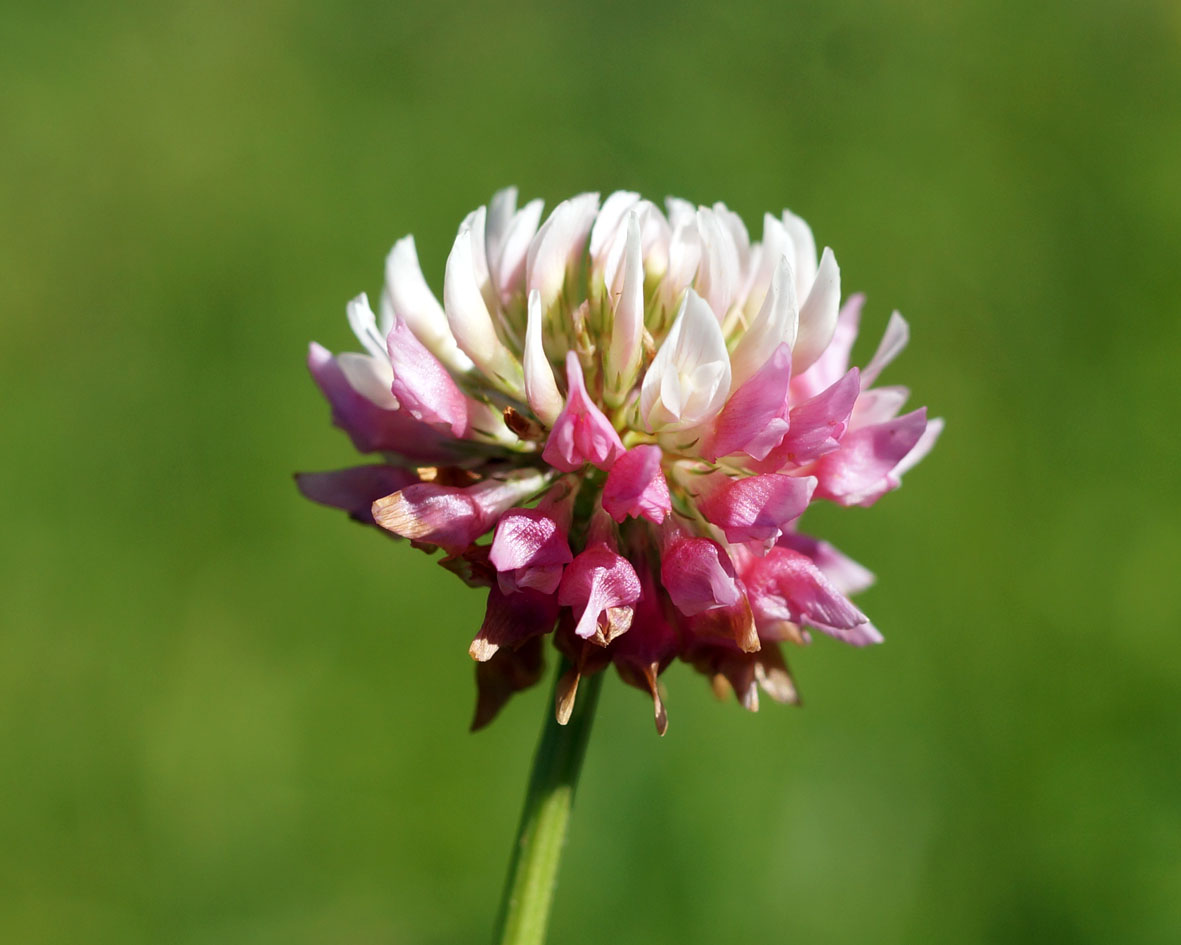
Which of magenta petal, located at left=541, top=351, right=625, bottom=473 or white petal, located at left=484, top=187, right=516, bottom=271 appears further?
white petal, located at left=484, top=187, right=516, bottom=271

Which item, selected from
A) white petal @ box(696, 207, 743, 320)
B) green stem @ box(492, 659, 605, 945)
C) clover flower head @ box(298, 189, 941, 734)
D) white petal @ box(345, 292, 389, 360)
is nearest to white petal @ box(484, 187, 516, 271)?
clover flower head @ box(298, 189, 941, 734)

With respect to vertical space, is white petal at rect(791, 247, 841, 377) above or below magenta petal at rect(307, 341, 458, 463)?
above

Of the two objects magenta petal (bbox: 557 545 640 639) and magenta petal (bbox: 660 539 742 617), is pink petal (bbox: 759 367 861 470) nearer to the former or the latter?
magenta petal (bbox: 660 539 742 617)

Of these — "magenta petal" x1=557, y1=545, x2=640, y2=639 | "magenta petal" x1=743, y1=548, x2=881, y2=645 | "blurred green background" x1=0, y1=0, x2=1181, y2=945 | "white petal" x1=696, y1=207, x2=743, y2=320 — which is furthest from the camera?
"blurred green background" x1=0, y1=0, x2=1181, y2=945

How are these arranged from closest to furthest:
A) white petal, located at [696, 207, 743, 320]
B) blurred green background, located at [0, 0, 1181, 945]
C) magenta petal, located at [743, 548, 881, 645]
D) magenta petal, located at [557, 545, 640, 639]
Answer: magenta petal, located at [557, 545, 640, 639], magenta petal, located at [743, 548, 881, 645], white petal, located at [696, 207, 743, 320], blurred green background, located at [0, 0, 1181, 945]

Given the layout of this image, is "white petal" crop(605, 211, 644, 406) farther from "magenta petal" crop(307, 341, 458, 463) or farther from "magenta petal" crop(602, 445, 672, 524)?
"magenta petal" crop(307, 341, 458, 463)

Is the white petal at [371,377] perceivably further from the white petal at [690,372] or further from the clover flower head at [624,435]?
the white petal at [690,372]

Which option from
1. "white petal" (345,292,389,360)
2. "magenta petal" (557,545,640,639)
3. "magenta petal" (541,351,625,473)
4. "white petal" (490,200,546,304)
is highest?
"white petal" (490,200,546,304)

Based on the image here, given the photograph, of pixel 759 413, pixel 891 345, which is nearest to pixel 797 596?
pixel 759 413
